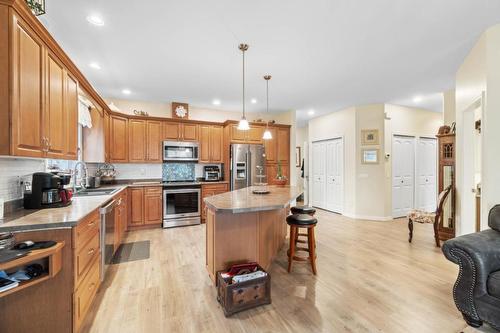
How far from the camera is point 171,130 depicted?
482cm

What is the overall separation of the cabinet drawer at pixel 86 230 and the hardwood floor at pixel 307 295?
0.68 m

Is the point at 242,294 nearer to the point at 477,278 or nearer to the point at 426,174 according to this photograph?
the point at 477,278

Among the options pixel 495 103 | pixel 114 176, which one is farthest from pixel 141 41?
pixel 495 103

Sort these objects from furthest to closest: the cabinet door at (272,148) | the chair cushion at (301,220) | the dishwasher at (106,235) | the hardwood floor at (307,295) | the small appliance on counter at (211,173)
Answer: the cabinet door at (272,148) < the small appliance on counter at (211,173) < the chair cushion at (301,220) < the dishwasher at (106,235) < the hardwood floor at (307,295)

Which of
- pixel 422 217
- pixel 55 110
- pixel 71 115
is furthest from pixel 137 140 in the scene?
pixel 422 217

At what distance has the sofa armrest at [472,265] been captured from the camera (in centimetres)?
169

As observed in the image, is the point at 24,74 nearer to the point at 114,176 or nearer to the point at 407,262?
the point at 114,176

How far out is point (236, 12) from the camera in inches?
83.8

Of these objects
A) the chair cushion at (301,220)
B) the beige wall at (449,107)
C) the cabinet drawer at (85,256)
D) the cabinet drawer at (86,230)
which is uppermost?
the beige wall at (449,107)

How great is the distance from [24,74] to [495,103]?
4.31 m

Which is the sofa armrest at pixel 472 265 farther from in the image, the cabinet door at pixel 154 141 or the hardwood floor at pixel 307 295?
the cabinet door at pixel 154 141

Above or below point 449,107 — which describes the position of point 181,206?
below

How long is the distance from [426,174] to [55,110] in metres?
7.42

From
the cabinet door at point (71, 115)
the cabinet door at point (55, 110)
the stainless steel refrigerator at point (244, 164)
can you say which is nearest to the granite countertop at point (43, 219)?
the cabinet door at point (55, 110)
